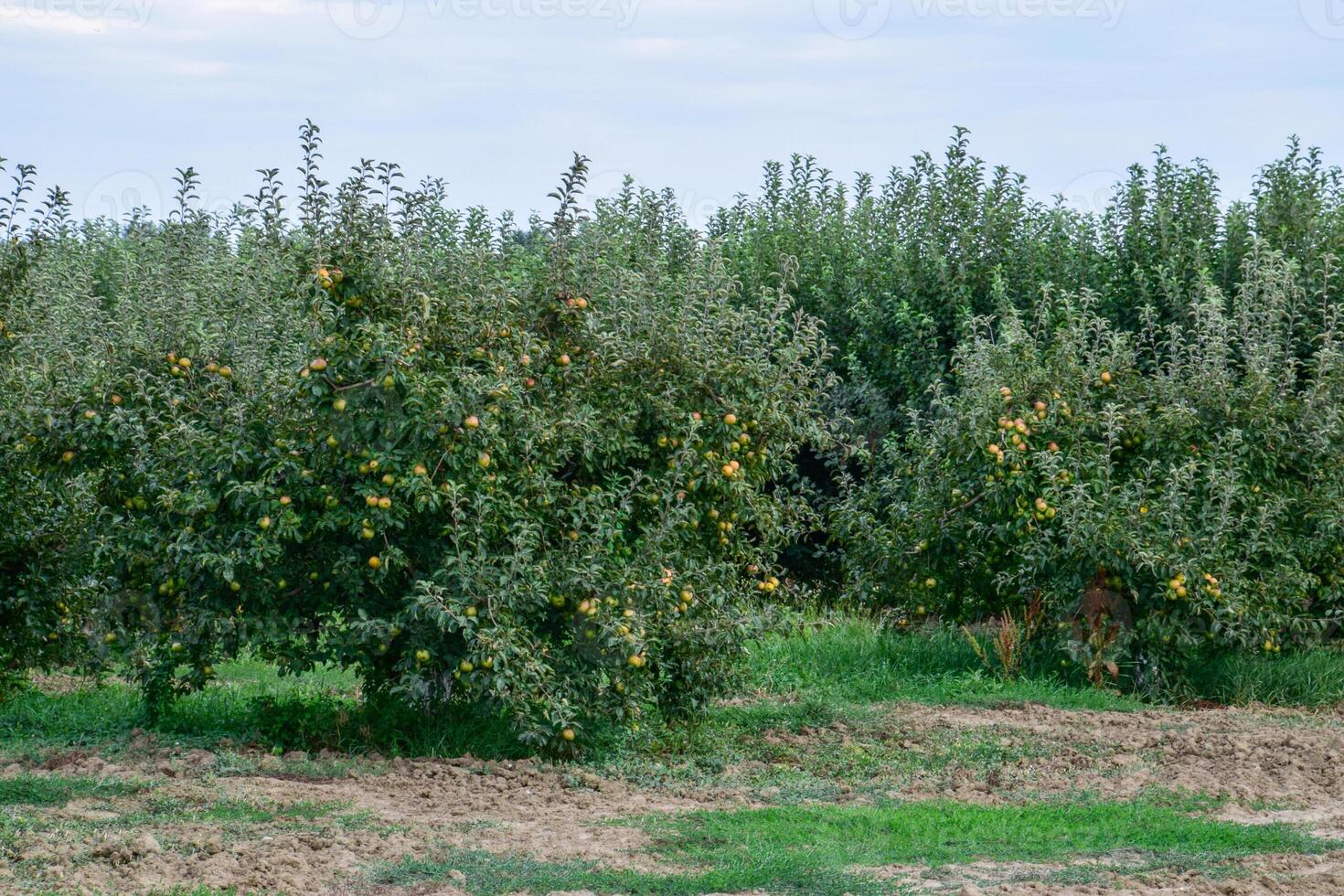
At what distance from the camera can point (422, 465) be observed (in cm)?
654

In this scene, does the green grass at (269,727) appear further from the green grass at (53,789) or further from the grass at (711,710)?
the green grass at (53,789)

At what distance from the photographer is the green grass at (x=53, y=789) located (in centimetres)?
596

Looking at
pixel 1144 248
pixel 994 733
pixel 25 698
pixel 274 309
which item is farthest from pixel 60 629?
pixel 1144 248

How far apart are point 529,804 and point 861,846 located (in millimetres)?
1555

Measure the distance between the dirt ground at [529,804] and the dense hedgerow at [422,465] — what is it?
55 cm

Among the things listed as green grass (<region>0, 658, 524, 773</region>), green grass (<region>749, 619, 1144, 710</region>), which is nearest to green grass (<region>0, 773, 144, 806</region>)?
green grass (<region>0, 658, 524, 773</region>)

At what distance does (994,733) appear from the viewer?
789cm

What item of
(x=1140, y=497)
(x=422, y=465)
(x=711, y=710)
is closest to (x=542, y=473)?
(x=422, y=465)

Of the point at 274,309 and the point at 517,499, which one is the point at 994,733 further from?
the point at 274,309

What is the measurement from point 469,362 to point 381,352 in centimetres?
60

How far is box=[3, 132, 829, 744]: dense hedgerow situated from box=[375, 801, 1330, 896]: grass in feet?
4.09

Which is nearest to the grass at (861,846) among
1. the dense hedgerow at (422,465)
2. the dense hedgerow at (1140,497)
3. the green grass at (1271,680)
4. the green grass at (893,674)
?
the dense hedgerow at (422,465)

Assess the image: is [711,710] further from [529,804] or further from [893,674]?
[529,804]

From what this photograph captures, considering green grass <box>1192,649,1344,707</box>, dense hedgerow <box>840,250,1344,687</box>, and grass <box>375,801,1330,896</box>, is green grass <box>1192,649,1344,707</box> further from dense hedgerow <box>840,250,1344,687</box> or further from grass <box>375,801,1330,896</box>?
grass <box>375,801,1330,896</box>
